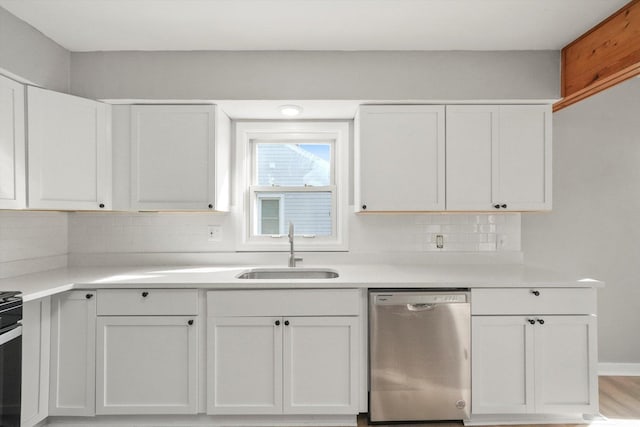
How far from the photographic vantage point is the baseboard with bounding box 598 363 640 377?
290cm

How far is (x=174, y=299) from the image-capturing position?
208 cm

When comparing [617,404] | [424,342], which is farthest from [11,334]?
[617,404]

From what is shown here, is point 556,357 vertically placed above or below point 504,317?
below

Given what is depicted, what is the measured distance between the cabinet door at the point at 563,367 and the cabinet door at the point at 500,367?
0.08m

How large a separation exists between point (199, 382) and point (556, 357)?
207cm

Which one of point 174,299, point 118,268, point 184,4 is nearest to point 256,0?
point 184,4

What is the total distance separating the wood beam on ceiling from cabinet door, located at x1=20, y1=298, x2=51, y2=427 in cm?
342

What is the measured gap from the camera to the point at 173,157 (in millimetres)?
2439

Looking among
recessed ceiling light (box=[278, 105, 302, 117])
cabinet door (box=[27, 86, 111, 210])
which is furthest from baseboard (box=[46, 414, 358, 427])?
recessed ceiling light (box=[278, 105, 302, 117])

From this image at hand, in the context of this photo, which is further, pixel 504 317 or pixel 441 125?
pixel 441 125

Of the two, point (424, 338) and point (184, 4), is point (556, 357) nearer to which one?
point (424, 338)

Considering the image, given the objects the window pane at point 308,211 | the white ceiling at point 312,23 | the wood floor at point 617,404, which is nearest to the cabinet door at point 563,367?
the wood floor at point 617,404

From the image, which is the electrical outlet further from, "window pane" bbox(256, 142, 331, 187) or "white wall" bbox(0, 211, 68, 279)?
"white wall" bbox(0, 211, 68, 279)

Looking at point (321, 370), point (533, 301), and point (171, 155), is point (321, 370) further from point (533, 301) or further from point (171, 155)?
point (171, 155)
